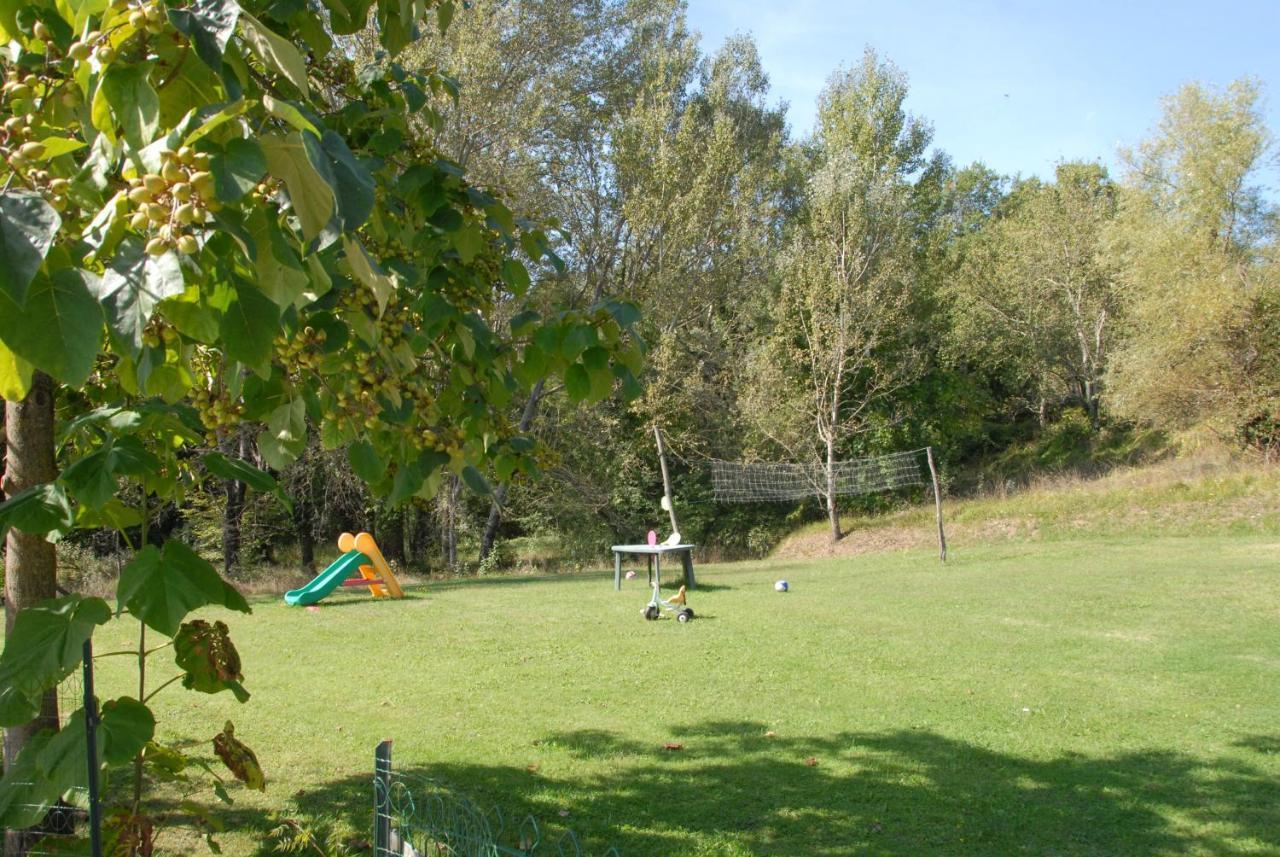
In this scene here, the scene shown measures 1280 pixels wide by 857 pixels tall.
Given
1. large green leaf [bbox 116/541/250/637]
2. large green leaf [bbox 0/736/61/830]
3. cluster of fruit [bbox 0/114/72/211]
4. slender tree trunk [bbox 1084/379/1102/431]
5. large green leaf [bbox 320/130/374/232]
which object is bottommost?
large green leaf [bbox 0/736/61/830]

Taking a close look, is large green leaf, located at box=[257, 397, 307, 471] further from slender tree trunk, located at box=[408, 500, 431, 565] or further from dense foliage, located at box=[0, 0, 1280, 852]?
slender tree trunk, located at box=[408, 500, 431, 565]

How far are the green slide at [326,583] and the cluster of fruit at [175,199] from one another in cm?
1194

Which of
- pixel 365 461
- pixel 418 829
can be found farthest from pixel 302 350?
pixel 418 829

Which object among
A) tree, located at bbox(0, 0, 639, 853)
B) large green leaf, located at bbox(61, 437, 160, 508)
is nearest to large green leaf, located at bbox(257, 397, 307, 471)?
tree, located at bbox(0, 0, 639, 853)

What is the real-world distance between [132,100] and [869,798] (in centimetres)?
449

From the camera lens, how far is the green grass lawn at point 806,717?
4.46 meters

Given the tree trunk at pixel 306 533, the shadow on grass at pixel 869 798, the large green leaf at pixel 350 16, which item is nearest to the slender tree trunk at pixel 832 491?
the tree trunk at pixel 306 533

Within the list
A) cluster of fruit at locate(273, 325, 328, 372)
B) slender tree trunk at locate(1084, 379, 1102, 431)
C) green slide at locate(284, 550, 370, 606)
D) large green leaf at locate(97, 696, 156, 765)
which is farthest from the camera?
slender tree trunk at locate(1084, 379, 1102, 431)

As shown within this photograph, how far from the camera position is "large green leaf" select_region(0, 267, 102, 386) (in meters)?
1.16

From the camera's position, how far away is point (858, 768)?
521 cm

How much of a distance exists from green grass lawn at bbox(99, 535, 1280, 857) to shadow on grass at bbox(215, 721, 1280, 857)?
0.02m

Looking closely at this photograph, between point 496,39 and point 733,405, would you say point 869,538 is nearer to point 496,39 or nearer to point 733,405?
point 733,405

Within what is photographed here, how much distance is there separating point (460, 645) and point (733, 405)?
1578 cm

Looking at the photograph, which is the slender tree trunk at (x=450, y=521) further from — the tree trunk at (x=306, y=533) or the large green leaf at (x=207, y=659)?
the large green leaf at (x=207, y=659)
